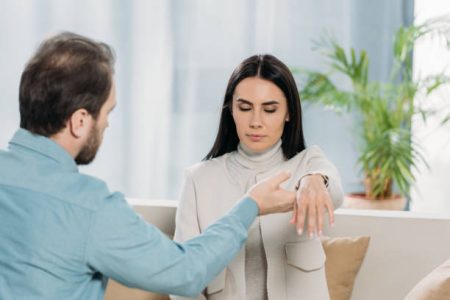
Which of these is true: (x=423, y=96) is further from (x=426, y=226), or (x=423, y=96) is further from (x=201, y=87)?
(x=426, y=226)

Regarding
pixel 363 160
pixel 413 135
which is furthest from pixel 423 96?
pixel 363 160

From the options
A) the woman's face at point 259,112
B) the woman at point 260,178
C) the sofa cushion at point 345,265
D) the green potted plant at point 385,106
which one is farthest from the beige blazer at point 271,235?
the green potted plant at point 385,106

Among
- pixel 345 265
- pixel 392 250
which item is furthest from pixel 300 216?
pixel 392 250

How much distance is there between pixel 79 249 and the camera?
1.41 m

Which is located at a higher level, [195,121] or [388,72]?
[388,72]

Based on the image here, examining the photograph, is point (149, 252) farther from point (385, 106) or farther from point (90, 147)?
point (385, 106)

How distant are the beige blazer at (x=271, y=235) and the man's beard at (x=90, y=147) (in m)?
0.81

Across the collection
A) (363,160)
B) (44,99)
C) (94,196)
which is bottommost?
(363,160)

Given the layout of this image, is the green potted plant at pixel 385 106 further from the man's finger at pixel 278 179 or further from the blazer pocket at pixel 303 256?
the man's finger at pixel 278 179

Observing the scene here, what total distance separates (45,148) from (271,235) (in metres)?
0.97

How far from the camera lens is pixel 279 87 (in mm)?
2279

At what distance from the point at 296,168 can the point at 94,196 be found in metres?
0.99

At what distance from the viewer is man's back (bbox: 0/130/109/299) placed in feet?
4.62

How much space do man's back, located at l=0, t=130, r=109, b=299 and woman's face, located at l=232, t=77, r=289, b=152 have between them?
0.87 metres
